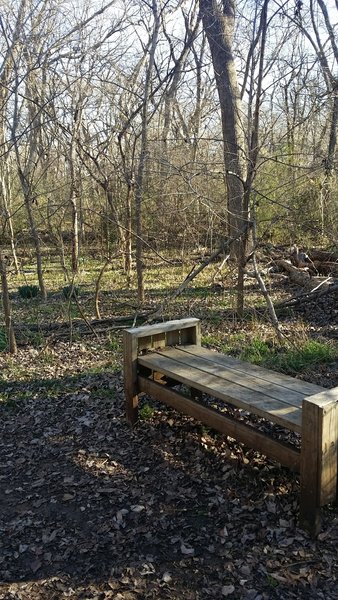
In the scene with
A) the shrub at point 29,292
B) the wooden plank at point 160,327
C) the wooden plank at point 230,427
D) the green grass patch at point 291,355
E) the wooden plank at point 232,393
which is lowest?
the green grass patch at point 291,355

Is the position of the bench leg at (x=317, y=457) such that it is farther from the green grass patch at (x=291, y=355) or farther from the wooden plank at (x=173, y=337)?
the green grass patch at (x=291, y=355)

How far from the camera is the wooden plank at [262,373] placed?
3000 mm

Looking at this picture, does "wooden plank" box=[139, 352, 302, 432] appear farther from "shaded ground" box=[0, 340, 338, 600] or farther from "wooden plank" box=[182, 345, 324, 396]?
"shaded ground" box=[0, 340, 338, 600]

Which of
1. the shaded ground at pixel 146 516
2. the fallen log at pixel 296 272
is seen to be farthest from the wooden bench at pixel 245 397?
the fallen log at pixel 296 272

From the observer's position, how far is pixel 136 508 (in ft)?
9.61

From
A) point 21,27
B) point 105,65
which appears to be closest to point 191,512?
point 21,27

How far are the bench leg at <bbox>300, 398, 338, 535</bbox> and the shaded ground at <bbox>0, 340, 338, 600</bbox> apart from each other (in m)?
0.17

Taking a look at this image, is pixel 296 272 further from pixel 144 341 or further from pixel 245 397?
pixel 245 397

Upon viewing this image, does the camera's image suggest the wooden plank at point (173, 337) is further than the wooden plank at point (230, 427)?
Yes

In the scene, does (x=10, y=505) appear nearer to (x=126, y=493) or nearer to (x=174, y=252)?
(x=126, y=493)

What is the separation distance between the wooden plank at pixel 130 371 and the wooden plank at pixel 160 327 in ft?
0.17

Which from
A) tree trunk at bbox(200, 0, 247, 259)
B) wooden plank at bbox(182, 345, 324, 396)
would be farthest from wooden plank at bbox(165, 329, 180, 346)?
tree trunk at bbox(200, 0, 247, 259)

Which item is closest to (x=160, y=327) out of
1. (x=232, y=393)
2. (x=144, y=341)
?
(x=144, y=341)

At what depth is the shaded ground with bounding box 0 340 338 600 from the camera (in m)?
2.36
